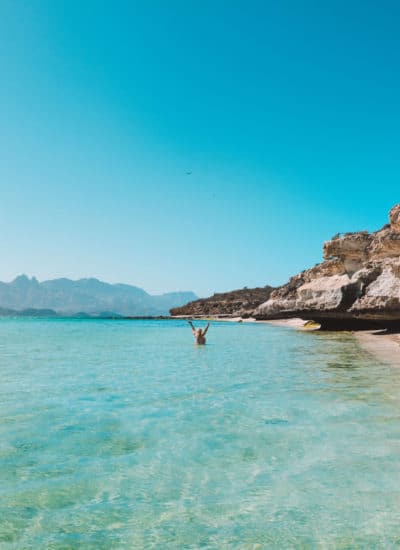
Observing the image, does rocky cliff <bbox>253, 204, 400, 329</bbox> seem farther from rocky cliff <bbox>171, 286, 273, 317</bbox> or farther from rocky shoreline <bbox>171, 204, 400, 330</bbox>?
rocky cliff <bbox>171, 286, 273, 317</bbox>

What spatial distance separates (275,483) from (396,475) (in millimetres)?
1456

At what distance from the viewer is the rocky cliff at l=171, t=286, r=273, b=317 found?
138 m

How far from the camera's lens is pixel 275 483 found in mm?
5168

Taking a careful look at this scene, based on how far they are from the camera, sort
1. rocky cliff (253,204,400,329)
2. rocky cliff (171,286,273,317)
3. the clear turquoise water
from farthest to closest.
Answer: rocky cliff (171,286,273,317), rocky cliff (253,204,400,329), the clear turquoise water

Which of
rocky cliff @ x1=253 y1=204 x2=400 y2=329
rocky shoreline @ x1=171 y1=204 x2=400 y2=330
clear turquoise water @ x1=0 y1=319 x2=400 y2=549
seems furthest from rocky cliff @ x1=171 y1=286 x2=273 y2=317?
clear turquoise water @ x1=0 y1=319 x2=400 y2=549

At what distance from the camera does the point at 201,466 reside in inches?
228

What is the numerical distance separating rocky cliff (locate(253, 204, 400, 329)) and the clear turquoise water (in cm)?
1765

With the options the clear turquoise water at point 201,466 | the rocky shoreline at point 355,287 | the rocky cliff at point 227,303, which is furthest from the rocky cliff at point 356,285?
the rocky cliff at point 227,303

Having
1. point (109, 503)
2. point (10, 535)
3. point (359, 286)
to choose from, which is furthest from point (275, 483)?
point (359, 286)

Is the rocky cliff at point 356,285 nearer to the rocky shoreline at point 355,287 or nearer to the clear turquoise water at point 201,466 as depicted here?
the rocky shoreline at point 355,287

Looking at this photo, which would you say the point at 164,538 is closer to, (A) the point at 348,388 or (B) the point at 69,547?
(B) the point at 69,547

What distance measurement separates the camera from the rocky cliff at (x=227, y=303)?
138 m

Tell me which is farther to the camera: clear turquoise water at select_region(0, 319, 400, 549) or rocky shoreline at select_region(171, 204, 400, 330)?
rocky shoreline at select_region(171, 204, 400, 330)

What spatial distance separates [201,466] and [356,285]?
3186cm
